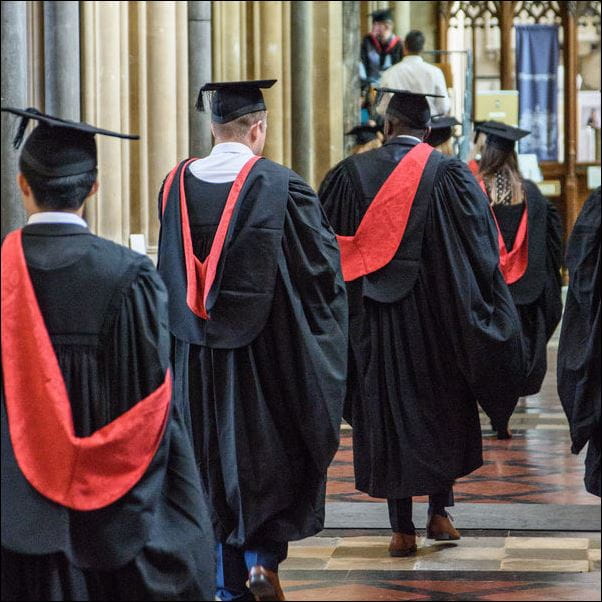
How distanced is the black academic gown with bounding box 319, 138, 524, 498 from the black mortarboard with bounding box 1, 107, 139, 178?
2827 mm

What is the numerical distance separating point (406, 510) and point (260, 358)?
1342 mm

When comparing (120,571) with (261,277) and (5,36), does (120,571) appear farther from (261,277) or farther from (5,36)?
(5,36)

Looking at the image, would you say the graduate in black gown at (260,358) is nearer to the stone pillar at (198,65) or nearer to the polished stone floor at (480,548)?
the polished stone floor at (480,548)

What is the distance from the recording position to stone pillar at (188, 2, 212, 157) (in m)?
12.6

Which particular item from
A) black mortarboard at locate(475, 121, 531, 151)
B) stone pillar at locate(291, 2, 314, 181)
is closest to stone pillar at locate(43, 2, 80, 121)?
black mortarboard at locate(475, 121, 531, 151)

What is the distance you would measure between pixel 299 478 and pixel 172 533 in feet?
5.20

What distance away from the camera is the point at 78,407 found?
368 centimetres

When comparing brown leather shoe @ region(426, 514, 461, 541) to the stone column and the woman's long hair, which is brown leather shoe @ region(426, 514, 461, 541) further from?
the stone column

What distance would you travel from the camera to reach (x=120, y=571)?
369 cm

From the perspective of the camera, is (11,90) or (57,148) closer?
(57,148)

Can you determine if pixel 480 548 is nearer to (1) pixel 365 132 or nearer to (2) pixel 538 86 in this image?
(1) pixel 365 132

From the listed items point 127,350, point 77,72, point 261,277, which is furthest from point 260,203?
point 77,72

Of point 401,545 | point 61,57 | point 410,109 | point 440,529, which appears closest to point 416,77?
point 61,57

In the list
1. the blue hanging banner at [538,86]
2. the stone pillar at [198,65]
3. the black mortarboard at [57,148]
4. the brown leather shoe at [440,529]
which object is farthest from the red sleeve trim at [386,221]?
the blue hanging banner at [538,86]
